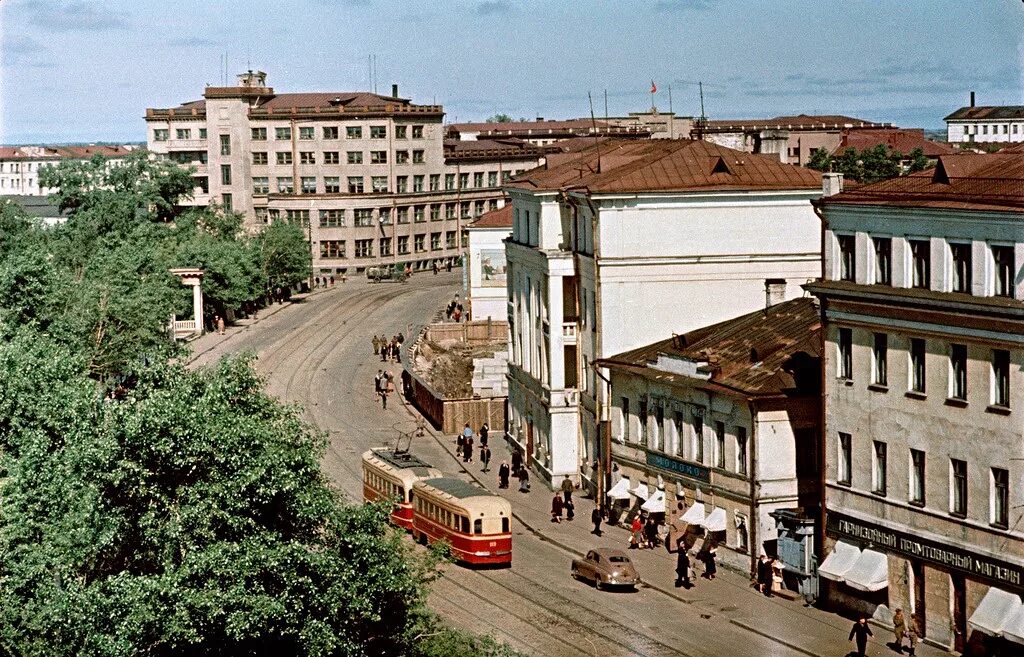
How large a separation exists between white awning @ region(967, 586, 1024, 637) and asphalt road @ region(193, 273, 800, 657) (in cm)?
507

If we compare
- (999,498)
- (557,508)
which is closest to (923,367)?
(999,498)

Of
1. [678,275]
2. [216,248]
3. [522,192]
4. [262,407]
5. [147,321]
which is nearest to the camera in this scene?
[262,407]

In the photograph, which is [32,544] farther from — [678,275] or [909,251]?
[678,275]

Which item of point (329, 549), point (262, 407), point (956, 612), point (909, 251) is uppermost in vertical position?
point (909, 251)

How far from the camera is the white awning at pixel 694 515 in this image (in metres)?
60.6

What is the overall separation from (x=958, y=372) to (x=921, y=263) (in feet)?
11.0

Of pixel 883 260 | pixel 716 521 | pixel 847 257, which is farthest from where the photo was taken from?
pixel 716 521

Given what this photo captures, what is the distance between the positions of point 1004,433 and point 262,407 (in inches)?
743

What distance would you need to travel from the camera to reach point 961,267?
49.4 m

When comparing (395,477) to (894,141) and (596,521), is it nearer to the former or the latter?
(596,521)

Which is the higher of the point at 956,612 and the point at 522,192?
the point at 522,192

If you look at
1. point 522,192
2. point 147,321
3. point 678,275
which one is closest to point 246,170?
point 147,321

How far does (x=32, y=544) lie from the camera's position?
46625mm

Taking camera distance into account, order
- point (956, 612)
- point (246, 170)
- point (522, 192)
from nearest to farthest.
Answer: point (956, 612), point (522, 192), point (246, 170)
